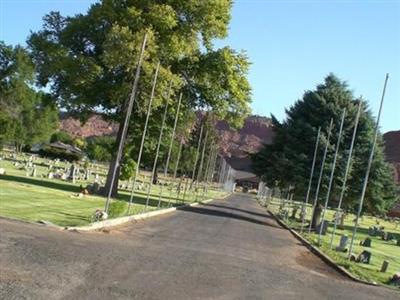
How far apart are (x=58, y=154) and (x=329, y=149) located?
77763 millimetres

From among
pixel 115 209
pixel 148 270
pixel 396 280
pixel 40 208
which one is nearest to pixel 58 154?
pixel 115 209

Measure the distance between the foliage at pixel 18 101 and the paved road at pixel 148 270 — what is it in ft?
205

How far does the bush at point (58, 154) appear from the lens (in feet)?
378

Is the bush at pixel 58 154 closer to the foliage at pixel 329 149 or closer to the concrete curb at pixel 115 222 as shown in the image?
the foliage at pixel 329 149

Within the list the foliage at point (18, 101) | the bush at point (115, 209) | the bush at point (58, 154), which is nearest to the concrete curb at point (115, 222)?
the bush at point (115, 209)

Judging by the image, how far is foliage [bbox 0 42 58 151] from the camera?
286ft

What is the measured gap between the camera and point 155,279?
11906 millimetres

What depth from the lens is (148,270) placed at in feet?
42.0

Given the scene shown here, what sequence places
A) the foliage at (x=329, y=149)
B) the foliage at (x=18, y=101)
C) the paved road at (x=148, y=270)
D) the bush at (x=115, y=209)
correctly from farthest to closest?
the foliage at (x=18, y=101) → the foliage at (x=329, y=149) → the bush at (x=115, y=209) → the paved road at (x=148, y=270)

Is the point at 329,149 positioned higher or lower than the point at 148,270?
higher

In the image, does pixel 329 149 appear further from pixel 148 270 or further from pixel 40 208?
pixel 148 270

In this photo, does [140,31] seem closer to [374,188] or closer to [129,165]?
[374,188]

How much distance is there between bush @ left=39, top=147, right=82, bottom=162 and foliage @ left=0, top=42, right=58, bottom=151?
5.88 meters

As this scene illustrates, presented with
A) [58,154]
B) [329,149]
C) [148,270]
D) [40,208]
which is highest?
[329,149]
